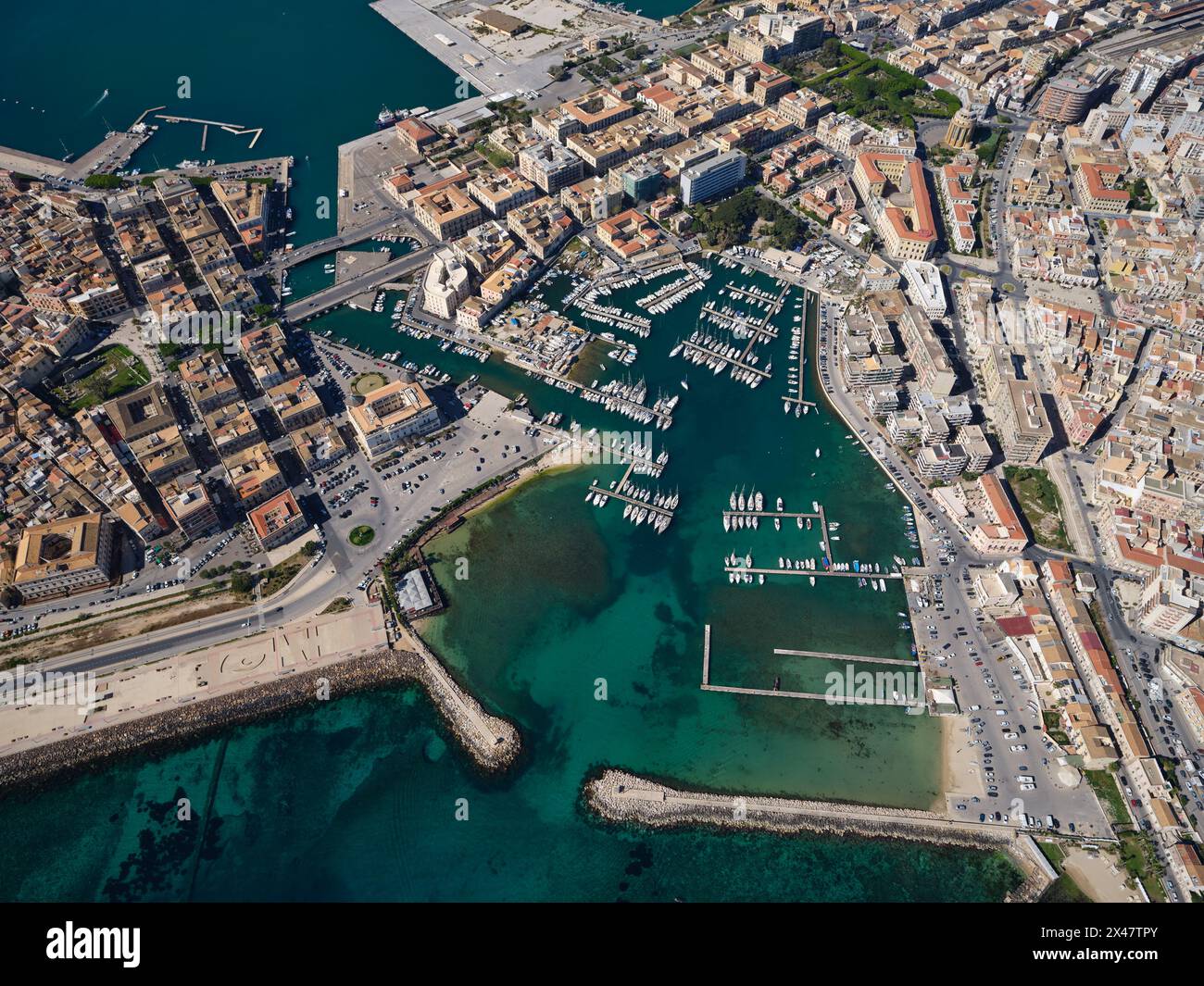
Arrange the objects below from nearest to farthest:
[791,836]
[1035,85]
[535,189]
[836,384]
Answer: [791,836]
[836,384]
[535,189]
[1035,85]

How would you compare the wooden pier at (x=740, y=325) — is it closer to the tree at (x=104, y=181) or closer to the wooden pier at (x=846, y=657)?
the wooden pier at (x=846, y=657)

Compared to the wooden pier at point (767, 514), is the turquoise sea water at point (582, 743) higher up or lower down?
lower down

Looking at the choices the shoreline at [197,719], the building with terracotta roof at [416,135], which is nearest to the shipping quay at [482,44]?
the building with terracotta roof at [416,135]

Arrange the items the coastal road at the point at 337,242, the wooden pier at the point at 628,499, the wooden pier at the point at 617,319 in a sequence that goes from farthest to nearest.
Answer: the coastal road at the point at 337,242 < the wooden pier at the point at 617,319 < the wooden pier at the point at 628,499

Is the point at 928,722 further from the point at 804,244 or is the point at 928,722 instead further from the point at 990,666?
the point at 804,244

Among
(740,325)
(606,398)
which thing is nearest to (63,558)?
(606,398)
